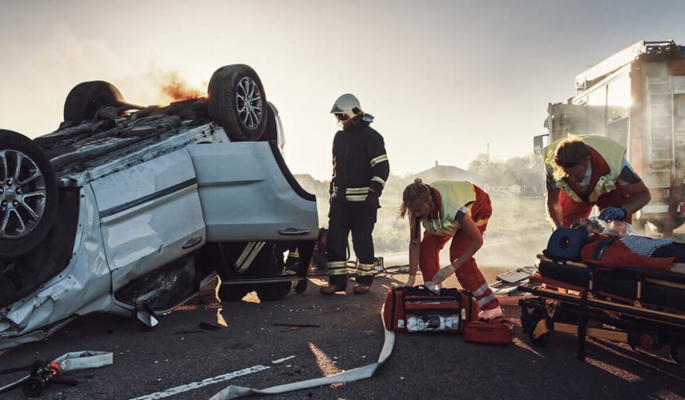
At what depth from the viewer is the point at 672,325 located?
2.58m

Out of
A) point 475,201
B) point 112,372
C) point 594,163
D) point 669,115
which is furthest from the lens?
point 669,115

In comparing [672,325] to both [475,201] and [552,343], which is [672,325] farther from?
[475,201]

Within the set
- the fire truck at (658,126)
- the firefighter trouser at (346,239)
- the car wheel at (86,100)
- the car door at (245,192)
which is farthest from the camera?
the fire truck at (658,126)

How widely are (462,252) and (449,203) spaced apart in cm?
50

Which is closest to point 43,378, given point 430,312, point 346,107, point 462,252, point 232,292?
point 430,312

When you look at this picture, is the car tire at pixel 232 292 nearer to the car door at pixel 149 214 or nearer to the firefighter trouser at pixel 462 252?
the car door at pixel 149 214

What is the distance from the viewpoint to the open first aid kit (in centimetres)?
349

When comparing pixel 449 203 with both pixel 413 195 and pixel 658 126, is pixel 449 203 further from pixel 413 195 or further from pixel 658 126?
pixel 658 126

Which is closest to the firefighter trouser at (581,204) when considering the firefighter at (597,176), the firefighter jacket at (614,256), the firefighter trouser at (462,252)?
the firefighter at (597,176)

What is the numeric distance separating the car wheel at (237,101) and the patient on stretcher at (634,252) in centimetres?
316

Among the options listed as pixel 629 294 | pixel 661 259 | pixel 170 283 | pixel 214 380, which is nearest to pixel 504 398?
pixel 629 294

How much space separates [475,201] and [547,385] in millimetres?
1773

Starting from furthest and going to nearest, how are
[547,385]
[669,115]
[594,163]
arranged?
1. [669,115]
2. [594,163]
3. [547,385]

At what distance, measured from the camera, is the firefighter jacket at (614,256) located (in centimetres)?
261
